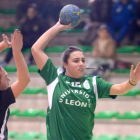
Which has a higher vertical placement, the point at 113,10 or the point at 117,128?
the point at 113,10

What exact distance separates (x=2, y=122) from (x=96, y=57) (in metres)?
3.87

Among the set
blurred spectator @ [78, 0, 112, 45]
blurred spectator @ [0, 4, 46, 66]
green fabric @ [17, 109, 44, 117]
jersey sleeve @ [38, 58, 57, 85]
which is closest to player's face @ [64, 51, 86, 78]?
jersey sleeve @ [38, 58, 57, 85]

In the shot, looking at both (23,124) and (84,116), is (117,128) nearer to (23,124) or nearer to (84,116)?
(23,124)

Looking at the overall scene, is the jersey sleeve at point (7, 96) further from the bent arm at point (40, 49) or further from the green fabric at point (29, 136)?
the green fabric at point (29, 136)

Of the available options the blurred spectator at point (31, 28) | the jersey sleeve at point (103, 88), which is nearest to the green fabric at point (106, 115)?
the jersey sleeve at point (103, 88)

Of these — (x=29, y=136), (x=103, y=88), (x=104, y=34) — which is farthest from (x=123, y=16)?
(x=103, y=88)

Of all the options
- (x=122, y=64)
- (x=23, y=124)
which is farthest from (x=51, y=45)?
(x=23, y=124)

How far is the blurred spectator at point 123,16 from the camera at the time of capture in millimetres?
7500

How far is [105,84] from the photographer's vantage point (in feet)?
10.3

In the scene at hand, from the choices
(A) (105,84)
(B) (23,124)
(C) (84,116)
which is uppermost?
(A) (105,84)

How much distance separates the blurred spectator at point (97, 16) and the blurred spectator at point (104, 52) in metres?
0.80

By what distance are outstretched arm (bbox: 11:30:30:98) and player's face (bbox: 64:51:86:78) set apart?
1.72 ft

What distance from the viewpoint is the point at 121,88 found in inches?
118

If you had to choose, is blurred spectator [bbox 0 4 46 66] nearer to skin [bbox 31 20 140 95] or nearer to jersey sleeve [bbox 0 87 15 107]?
skin [bbox 31 20 140 95]
